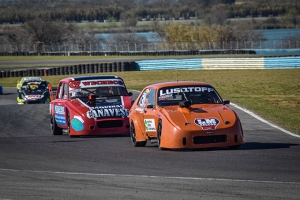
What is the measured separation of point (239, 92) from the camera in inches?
1195

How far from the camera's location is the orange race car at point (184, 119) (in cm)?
1184

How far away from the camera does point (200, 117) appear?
1202 cm

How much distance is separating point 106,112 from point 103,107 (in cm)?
14

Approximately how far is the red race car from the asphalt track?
2.44 ft

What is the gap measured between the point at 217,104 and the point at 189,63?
1390 inches

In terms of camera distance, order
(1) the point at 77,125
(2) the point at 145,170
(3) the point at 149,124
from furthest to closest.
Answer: (1) the point at 77,125 → (3) the point at 149,124 → (2) the point at 145,170

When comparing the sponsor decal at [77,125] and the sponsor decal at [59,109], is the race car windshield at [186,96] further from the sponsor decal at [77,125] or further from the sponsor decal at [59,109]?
the sponsor decal at [59,109]

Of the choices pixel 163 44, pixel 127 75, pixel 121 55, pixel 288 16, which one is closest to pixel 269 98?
pixel 127 75

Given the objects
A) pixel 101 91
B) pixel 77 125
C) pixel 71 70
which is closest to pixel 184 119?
pixel 77 125

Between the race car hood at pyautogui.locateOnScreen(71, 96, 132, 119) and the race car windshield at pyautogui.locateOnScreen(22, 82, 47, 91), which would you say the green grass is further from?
the race car windshield at pyautogui.locateOnScreen(22, 82, 47, 91)

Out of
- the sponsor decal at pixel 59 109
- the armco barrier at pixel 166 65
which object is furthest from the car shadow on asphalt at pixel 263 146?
the armco barrier at pixel 166 65

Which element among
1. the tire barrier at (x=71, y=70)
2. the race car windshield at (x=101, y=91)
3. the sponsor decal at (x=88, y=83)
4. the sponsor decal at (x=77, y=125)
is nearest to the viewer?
the sponsor decal at (x=77, y=125)

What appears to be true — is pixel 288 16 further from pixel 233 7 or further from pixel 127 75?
pixel 127 75

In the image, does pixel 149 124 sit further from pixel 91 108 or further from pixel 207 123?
pixel 91 108
